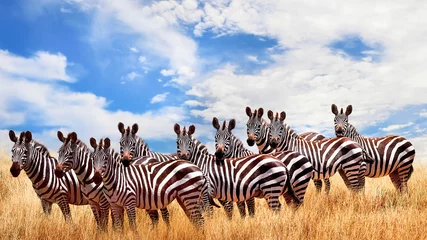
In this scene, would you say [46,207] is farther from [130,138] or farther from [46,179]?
[130,138]

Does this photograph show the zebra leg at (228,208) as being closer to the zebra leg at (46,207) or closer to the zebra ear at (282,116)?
the zebra ear at (282,116)

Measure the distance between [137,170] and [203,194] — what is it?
1411 mm

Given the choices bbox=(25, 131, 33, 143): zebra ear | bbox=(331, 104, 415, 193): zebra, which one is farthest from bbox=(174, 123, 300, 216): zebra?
bbox=(331, 104, 415, 193): zebra

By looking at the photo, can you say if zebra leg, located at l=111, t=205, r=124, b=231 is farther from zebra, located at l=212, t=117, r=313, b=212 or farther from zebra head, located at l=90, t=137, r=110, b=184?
zebra, located at l=212, t=117, r=313, b=212

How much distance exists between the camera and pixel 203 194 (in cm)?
872

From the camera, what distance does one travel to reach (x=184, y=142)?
988 centimetres

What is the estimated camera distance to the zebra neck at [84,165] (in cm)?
841

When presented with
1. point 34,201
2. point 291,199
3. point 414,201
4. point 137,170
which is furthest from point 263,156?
point 34,201

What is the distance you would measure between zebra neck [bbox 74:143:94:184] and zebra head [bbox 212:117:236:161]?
2.91 meters

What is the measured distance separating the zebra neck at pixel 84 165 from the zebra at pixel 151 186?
0.48m

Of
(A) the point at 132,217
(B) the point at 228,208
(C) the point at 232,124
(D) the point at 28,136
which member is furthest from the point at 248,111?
(D) the point at 28,136

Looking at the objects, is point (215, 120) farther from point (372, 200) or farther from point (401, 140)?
point (401, 140)

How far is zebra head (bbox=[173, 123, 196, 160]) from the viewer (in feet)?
32.2

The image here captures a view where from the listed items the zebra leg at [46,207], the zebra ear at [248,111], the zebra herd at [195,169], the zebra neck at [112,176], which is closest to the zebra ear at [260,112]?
the zebra herd at [195,169]
